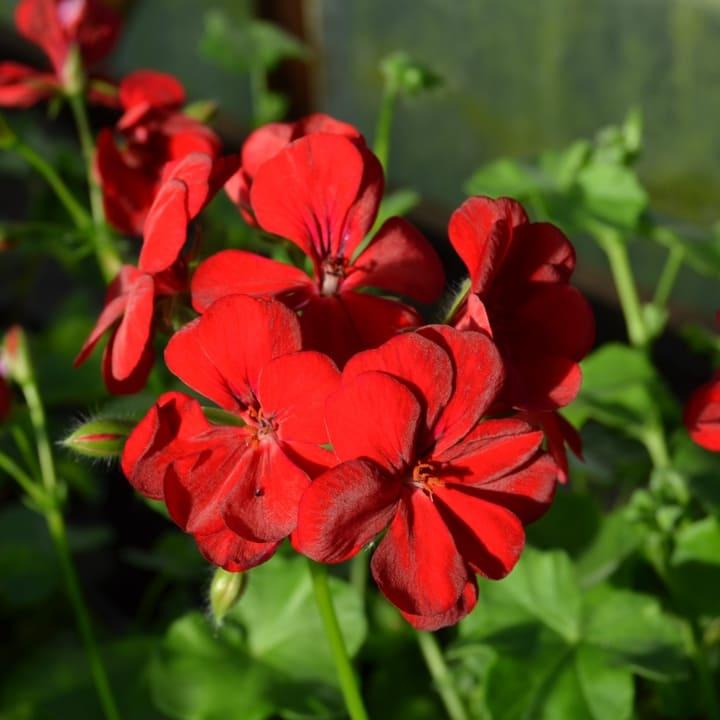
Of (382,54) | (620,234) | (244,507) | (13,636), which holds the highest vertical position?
(244,507)

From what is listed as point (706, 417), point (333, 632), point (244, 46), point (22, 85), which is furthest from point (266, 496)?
point (244, 46)

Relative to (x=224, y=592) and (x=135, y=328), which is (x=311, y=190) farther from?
(x=224, y=592)

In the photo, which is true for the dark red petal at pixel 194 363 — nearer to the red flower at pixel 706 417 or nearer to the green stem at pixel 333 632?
the green stem at pixel 333 632

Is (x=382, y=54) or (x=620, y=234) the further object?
(x=382, y=54)

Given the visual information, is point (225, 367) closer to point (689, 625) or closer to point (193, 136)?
point (193, 136)

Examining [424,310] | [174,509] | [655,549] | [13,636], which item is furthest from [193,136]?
[424,310]

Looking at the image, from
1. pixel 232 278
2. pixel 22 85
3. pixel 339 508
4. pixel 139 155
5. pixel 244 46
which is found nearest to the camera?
pixel 339 508

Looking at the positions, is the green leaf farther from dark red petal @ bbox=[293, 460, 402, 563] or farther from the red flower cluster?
dark red petal @ bbox=[293, 460, 402, 563]
